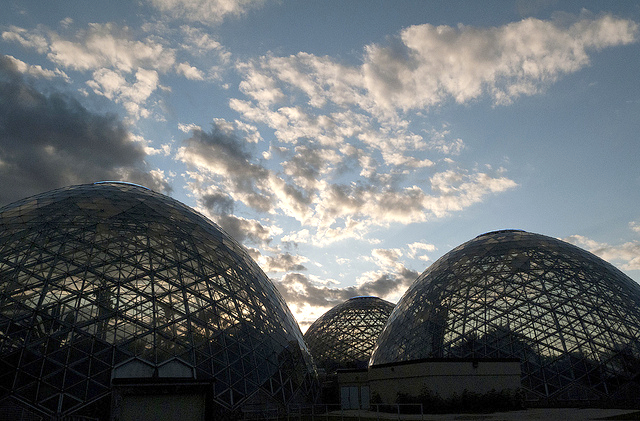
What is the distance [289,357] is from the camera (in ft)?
94.4

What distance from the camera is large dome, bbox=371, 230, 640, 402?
29891 millimetres

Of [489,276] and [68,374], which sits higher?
[489,276]

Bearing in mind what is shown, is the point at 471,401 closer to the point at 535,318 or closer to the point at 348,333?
the point at 535,318

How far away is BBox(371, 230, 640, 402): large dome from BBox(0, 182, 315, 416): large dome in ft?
40.9

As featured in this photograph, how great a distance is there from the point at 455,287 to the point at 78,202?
32.7m

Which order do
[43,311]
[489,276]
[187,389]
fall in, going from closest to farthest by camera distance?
[187,389] < [43,311] < [489,276]

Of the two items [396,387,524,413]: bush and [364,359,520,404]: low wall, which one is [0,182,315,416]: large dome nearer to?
[364,359,520,404]: low wall

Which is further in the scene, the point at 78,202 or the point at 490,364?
the point at 78,202

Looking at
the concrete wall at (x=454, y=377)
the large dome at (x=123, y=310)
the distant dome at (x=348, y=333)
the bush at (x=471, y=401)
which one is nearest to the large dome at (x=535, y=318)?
the concrete wall at (x=454, y=377)

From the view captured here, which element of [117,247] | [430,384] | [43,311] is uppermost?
[117,247]

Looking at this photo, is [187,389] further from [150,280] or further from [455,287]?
[455,287]

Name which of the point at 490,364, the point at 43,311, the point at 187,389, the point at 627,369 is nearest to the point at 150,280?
the point at 43,311

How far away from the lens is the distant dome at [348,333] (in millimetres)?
61125

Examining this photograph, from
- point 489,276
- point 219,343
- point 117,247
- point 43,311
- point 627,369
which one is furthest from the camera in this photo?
point 489,276
